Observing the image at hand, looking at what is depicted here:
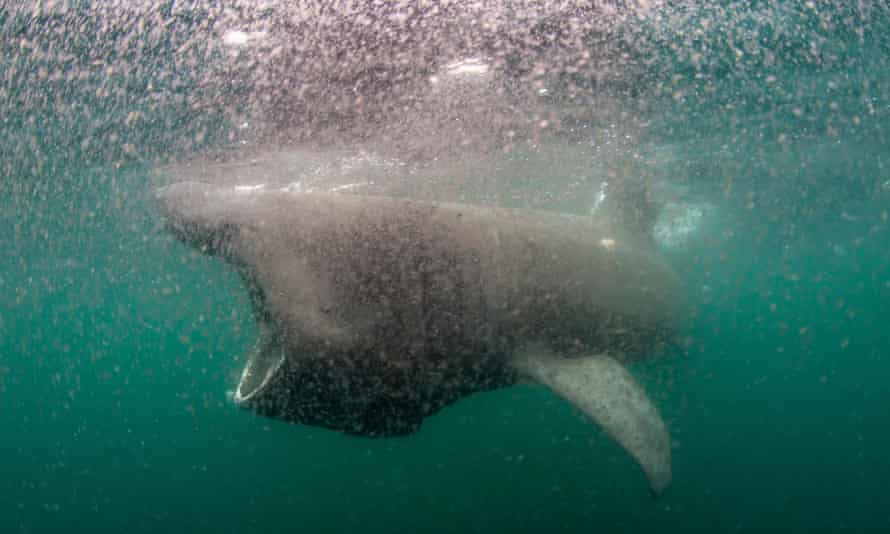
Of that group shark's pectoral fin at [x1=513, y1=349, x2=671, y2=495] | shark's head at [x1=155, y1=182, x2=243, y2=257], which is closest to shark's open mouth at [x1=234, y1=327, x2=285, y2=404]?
shark's head at [x1=155, y1=182, x2=243, y2=257]

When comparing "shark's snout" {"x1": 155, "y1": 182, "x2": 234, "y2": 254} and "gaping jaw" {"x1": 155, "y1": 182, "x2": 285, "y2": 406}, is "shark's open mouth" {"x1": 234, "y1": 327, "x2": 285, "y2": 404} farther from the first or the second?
"shark's snout" {"x1": 155, "y1": 182, "x2": 234, "y2": 254}

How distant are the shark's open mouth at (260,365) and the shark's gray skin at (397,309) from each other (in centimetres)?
1

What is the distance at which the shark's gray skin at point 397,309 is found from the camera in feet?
12.1

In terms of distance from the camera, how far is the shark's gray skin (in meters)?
3.69

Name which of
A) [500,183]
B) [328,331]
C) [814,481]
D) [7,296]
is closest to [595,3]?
[328,331]

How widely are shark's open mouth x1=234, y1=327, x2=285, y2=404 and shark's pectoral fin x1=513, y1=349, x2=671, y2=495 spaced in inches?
81.7

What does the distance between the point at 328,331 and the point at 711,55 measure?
21.8 feet

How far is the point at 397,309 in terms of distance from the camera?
157 inches

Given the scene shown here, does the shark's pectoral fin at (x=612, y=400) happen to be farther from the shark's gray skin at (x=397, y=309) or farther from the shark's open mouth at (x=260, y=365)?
the shark's open mouth at (x=260, y=365)

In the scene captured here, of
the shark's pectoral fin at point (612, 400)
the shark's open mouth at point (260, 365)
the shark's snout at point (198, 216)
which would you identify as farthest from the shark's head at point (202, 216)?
the shark's pectoral fin at point (612, 400)

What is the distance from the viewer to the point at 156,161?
972 centimetres

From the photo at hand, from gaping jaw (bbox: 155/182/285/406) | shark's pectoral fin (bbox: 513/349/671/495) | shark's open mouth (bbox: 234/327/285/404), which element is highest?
gaping jaw (bbox: 155/182/285/406)

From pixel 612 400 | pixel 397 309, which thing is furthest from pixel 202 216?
pixel 612 400

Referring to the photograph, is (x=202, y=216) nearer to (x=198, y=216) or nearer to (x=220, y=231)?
(x=198, y=216)
